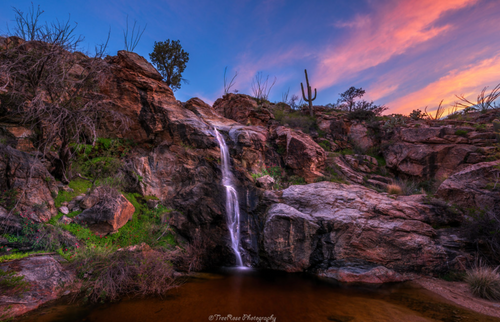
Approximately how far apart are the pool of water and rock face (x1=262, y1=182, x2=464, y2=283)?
0.93 m

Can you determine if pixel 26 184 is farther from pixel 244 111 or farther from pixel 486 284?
pixel 244 111

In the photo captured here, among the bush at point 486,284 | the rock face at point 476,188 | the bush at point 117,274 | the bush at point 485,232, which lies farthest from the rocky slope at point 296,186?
the bush at point 117,274

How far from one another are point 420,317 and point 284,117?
17769mm

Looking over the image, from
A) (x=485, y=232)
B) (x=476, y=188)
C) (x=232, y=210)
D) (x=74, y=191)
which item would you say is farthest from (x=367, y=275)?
(x=74, y=191)

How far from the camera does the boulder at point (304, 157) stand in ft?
44.3

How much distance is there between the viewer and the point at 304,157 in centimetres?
1381

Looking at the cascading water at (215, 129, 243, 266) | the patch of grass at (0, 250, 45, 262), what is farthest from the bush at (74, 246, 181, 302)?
the cascading water at (215, 129, 243, 266)

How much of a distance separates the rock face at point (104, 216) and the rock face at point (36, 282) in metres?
1.68

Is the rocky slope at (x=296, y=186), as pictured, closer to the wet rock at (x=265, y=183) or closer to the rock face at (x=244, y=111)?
the wet rock at (x=265, y=183)

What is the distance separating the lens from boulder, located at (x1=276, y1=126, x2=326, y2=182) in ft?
44.3

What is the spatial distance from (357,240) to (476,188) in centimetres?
544

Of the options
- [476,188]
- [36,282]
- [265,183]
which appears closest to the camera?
[36,282]

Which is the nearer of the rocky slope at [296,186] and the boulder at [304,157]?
the rocky slope at [296,186]

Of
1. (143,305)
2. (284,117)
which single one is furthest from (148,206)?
(284,117)
